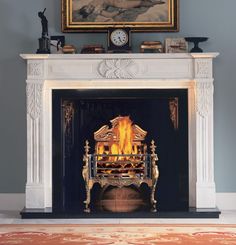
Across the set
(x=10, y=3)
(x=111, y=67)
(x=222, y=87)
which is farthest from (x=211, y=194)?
(x=10, y=3)

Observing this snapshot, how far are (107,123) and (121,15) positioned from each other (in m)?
1.04

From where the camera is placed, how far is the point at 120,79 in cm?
644

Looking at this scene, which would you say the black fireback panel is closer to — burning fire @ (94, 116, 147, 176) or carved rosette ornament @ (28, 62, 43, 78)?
burning fire @ (94, 116, 147, 176)

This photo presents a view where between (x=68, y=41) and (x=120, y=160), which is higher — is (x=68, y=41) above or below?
above

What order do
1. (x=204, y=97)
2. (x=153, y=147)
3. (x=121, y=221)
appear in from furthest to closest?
(x=153, y=147) < (x=204, y=97) < (x=121, y=221)

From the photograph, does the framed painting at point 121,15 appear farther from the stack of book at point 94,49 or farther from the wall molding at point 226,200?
the wall molding at point 226,200

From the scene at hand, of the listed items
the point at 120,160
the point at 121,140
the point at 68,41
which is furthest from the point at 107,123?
the point at 68,41

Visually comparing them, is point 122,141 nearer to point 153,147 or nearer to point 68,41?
point 153,147

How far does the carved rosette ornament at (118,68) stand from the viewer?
6410mm

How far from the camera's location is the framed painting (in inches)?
259

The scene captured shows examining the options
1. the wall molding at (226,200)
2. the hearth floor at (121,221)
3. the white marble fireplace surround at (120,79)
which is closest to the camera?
the hearth floor at (121,221)

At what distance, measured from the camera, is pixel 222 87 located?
21.7 ft

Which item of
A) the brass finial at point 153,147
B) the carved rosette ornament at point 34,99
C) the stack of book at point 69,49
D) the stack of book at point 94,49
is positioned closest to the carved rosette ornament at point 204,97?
the brass finial at point 153,147

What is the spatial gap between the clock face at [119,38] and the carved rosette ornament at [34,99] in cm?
78
